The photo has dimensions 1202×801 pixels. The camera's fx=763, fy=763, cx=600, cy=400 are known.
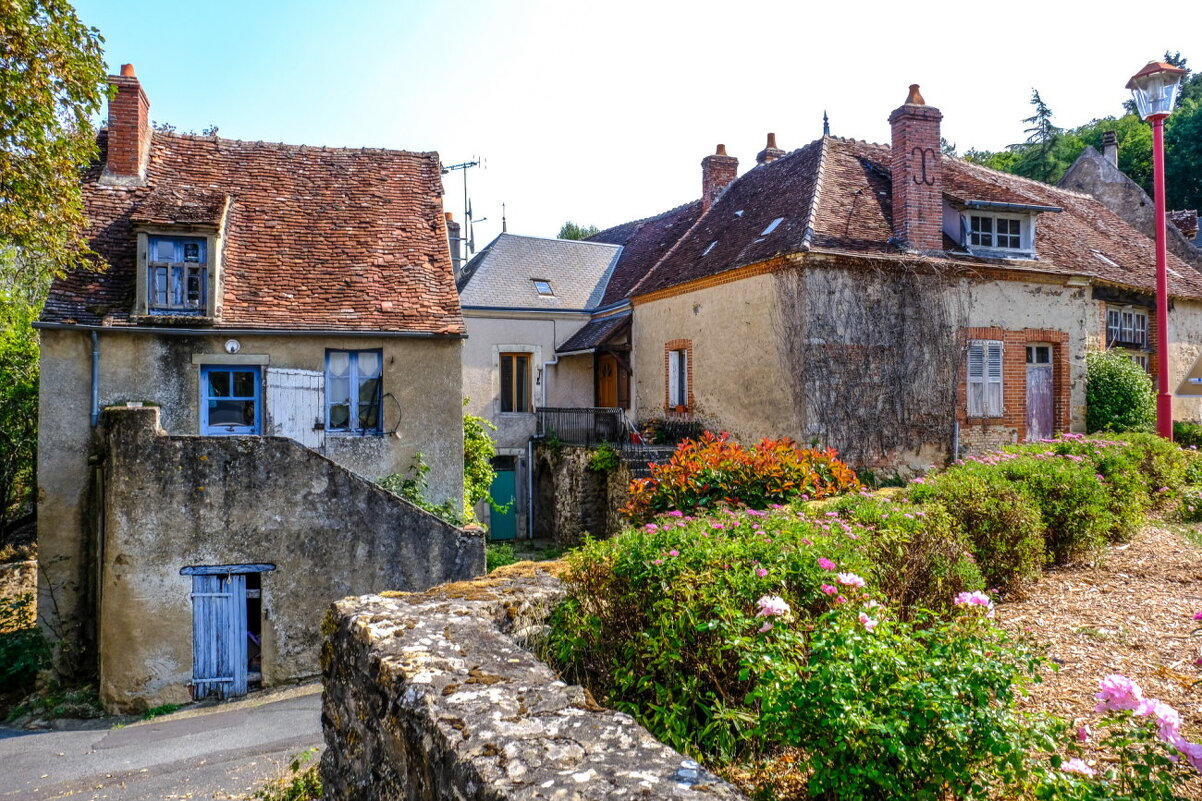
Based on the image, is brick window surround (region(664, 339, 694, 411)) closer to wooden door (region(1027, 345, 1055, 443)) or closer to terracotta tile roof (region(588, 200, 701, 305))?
terracotta tile roof (region(588, 200, 701, 305))

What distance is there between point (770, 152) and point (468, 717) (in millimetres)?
20070

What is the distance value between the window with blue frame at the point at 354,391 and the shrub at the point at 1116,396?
14.7m

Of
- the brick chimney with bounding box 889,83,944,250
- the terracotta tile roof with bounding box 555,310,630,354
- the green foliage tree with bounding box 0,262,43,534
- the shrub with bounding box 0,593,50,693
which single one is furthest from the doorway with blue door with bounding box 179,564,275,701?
the brick chimney with bounding box 889,83,944,250

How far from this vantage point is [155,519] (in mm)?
10008

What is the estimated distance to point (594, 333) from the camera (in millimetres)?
20562

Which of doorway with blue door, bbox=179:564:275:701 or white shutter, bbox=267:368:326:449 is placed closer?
doorway with blue door, bbox=179:564:275:701

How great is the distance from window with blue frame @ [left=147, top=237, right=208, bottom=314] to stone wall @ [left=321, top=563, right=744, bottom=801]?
968 centimetres

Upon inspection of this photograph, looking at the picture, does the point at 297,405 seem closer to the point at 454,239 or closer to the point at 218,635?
the point at 218,635

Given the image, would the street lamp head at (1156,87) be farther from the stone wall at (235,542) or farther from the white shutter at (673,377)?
the stone wall at (235,542)

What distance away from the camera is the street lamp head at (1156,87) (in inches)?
412

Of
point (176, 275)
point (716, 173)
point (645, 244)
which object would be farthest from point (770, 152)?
point (176, 275)

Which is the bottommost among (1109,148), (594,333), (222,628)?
(222,628)

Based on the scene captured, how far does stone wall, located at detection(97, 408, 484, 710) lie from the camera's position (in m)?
9.95

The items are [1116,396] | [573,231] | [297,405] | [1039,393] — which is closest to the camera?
[297,405]
